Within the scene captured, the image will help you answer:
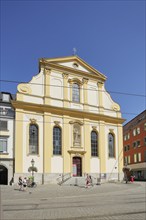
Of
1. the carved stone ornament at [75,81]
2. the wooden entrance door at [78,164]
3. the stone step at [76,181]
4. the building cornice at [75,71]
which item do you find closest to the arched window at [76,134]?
the wooden entrance door at [78,164]

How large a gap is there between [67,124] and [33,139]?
576cm

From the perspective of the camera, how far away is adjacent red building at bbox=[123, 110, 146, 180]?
194ft

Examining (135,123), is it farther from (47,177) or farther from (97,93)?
(47,177)

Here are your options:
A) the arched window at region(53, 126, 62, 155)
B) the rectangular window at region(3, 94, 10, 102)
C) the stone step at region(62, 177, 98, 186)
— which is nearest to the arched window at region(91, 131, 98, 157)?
the stone step at region(62, 177, 98, 186)

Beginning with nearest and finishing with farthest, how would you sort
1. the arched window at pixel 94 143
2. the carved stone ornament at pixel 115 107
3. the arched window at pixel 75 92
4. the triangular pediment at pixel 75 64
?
the triangular pediment at pixel 75 64 < the arched window at pixel 94 143 < the arched window at pixel 75 92 < the carved stone ornament at pixel 115 107

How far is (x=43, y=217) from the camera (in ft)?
37.4

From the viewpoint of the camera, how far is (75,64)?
1697 inches

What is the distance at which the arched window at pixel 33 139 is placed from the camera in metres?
36.4

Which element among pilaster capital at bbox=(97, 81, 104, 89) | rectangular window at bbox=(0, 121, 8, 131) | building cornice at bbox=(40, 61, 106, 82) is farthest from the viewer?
pilaster capital at bbox=(97, 81, 104, 89)

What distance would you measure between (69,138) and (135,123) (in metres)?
30.1

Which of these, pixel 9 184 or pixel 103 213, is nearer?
pixel 103 213

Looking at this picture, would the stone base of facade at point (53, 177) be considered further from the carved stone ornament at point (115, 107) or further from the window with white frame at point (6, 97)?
the carved stone ornament at point (115, 107)

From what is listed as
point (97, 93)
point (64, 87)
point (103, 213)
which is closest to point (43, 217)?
point (103, 213)

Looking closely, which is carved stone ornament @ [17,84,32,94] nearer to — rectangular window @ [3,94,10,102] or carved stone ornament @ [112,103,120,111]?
rectangular window @ [3,94,10,102]
